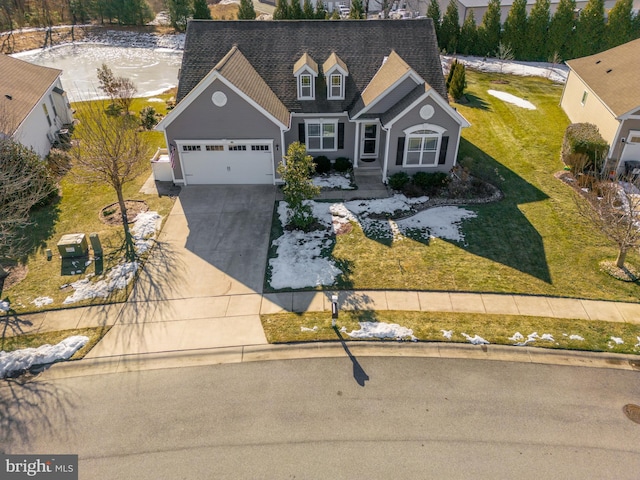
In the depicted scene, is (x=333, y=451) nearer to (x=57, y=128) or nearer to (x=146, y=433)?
(x=146, y=433)

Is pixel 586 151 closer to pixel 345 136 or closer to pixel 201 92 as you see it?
pixel 345 136

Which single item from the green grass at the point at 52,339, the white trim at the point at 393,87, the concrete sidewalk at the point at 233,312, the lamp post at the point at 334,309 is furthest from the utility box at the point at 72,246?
the white trim at the point at 393,87

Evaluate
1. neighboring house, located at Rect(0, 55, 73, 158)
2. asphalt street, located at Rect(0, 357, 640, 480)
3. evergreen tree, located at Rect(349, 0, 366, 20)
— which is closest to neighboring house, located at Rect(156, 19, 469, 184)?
neighboring house, located at Rect(0, 55, 73, 158)

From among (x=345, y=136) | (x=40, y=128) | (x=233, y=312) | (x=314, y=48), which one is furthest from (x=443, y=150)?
(x=40, y=128)

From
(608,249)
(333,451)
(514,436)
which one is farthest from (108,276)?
(608,249)

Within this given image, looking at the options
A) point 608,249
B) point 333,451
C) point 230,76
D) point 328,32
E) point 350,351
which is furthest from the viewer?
point 328,32

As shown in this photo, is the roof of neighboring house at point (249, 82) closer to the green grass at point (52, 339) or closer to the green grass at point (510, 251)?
the green grass at point (510, 251)
